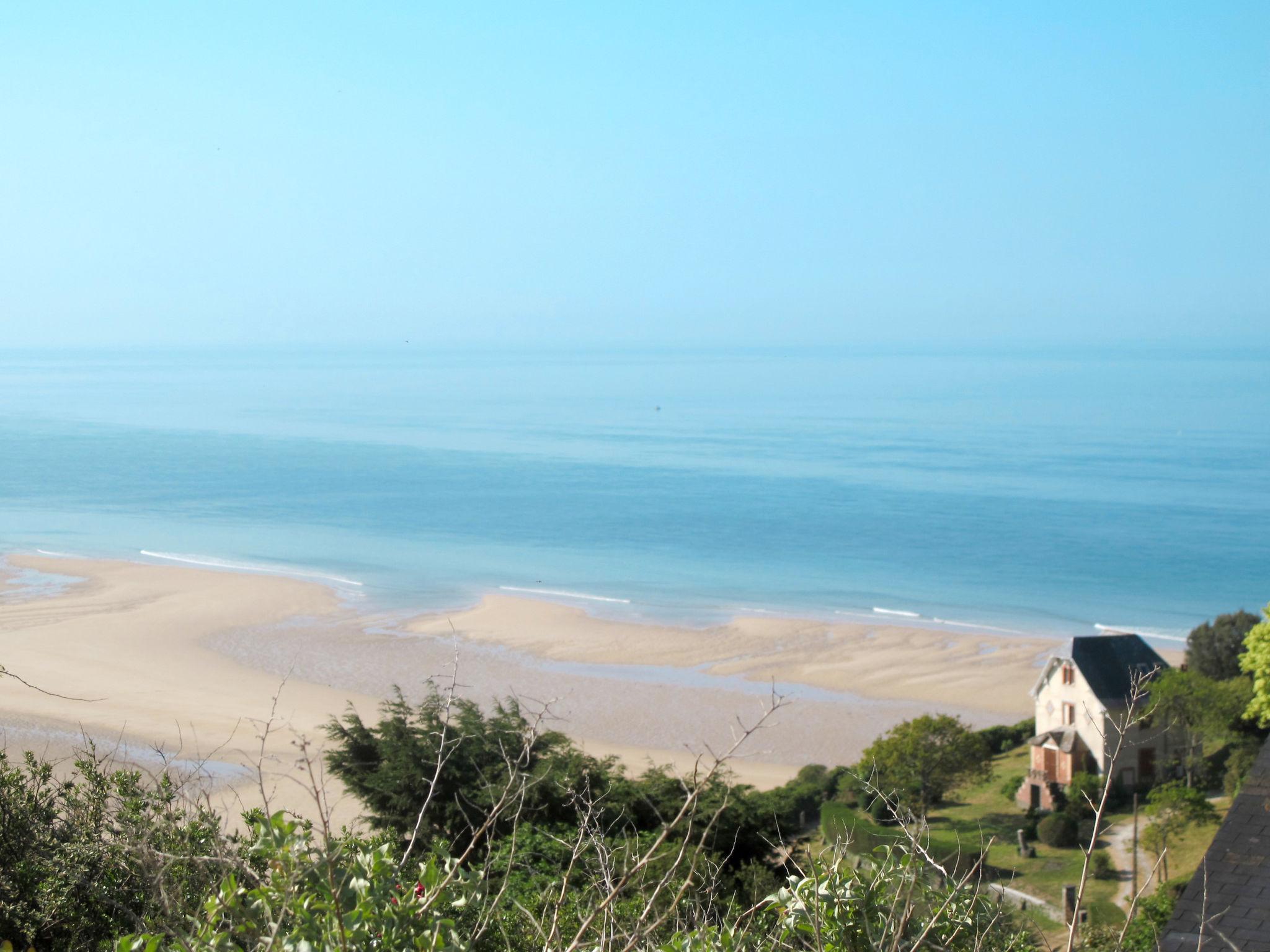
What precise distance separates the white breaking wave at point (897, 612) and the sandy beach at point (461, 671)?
2.19 metres

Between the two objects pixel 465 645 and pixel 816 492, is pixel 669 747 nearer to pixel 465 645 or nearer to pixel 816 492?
pixel 465 645

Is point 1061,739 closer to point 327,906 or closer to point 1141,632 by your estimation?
point 1141,632

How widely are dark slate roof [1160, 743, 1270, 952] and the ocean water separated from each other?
30.8m

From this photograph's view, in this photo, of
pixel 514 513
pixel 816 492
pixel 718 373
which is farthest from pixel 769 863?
pixel 718 373

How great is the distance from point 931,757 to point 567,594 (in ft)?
75.2

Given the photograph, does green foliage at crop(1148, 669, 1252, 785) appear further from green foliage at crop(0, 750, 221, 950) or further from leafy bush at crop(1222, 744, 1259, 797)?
green foliage at crop(0, 750, 221, 950)

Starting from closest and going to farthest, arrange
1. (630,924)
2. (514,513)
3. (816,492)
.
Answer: (630,924)
(514,513)
(816,492)

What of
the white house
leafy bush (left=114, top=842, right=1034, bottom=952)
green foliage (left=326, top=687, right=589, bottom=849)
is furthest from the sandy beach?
leafy bush (left=114, top=842, right=1034, bottom=952)

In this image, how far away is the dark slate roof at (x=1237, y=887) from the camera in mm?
8344

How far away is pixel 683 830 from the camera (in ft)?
53.3

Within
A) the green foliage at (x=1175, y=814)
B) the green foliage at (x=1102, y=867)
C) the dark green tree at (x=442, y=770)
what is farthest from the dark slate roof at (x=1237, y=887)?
the green foliage at (x=1175, y=814)

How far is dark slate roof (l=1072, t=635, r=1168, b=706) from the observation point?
82.3ft

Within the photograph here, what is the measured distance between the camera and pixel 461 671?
110 feet

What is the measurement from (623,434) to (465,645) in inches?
2374
